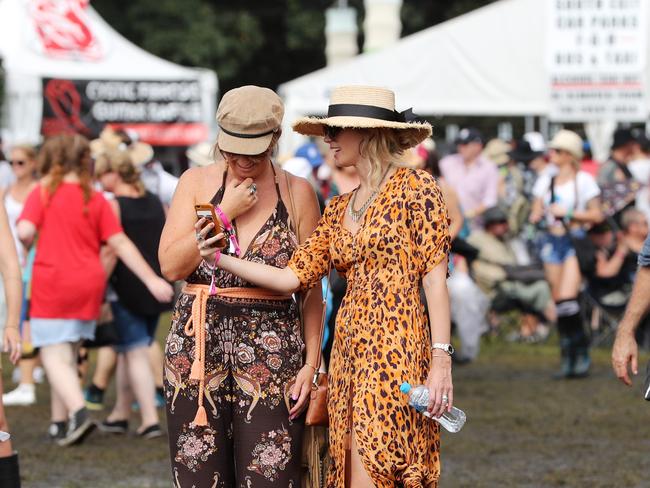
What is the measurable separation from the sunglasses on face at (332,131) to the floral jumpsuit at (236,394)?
0.47 m

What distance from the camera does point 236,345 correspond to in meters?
5.36

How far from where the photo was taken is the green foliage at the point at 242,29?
125 ft

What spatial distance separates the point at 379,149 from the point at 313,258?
1.55 ft

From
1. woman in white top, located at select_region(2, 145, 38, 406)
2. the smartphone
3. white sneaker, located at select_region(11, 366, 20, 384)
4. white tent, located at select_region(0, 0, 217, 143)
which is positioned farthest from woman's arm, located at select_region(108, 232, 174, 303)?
white tent, located at select_region(0, 0, 217, 143)

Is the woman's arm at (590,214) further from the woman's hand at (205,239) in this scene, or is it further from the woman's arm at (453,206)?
the woman's hand at (205,239)

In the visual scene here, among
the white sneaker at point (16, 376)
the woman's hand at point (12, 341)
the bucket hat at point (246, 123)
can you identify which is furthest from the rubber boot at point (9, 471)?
the white sneaker at point (16, 376)

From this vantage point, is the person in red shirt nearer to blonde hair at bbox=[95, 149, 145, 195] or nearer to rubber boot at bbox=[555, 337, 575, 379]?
blonde hair at bbox=[95, 149, 145, 195]

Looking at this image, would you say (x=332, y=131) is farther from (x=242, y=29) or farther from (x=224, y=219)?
(x=242, y=29)

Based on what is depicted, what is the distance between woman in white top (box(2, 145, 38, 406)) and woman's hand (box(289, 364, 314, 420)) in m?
6.20

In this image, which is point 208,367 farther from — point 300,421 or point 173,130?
point 173,130

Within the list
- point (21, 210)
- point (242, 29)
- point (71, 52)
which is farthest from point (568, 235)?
point (242, 29)

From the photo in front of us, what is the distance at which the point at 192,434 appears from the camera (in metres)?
5.35

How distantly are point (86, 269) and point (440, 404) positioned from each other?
4876mm

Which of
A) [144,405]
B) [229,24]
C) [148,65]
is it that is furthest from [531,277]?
[229,24]
